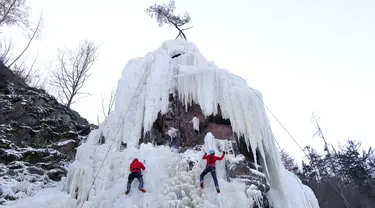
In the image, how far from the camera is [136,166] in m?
5.12

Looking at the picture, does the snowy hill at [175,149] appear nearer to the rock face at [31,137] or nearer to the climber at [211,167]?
the climber at [211,167]

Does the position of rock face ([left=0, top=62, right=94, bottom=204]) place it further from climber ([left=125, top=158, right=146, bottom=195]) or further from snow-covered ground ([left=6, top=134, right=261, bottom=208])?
climber ([left=125, top=158, right=146, bottom=195])

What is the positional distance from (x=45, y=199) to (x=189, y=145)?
136 inches

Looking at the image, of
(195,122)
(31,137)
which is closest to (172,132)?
(195,122)

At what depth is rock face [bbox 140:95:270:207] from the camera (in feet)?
18.3

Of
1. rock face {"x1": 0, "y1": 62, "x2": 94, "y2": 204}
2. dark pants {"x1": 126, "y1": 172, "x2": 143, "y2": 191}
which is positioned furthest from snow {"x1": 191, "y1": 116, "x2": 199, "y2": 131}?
rock face {"x1": 0, "y1": 62, "x2": 94, "y2": 204}

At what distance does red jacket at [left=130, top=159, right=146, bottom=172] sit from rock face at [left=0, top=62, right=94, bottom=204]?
3.23 meters

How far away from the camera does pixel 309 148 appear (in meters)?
24.0

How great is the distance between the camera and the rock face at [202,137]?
18.3 ft

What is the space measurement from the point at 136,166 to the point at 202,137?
75.4 inches

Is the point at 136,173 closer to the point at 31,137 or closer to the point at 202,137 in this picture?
the point at 202,137

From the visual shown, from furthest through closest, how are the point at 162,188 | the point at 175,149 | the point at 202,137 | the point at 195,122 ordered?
1. the point at 195,122
2. the point at 202,137
3. the point at 175,149
4. the point at 162,188

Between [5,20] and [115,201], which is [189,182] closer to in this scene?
[115,201]

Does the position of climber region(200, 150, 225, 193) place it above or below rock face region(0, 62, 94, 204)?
below
